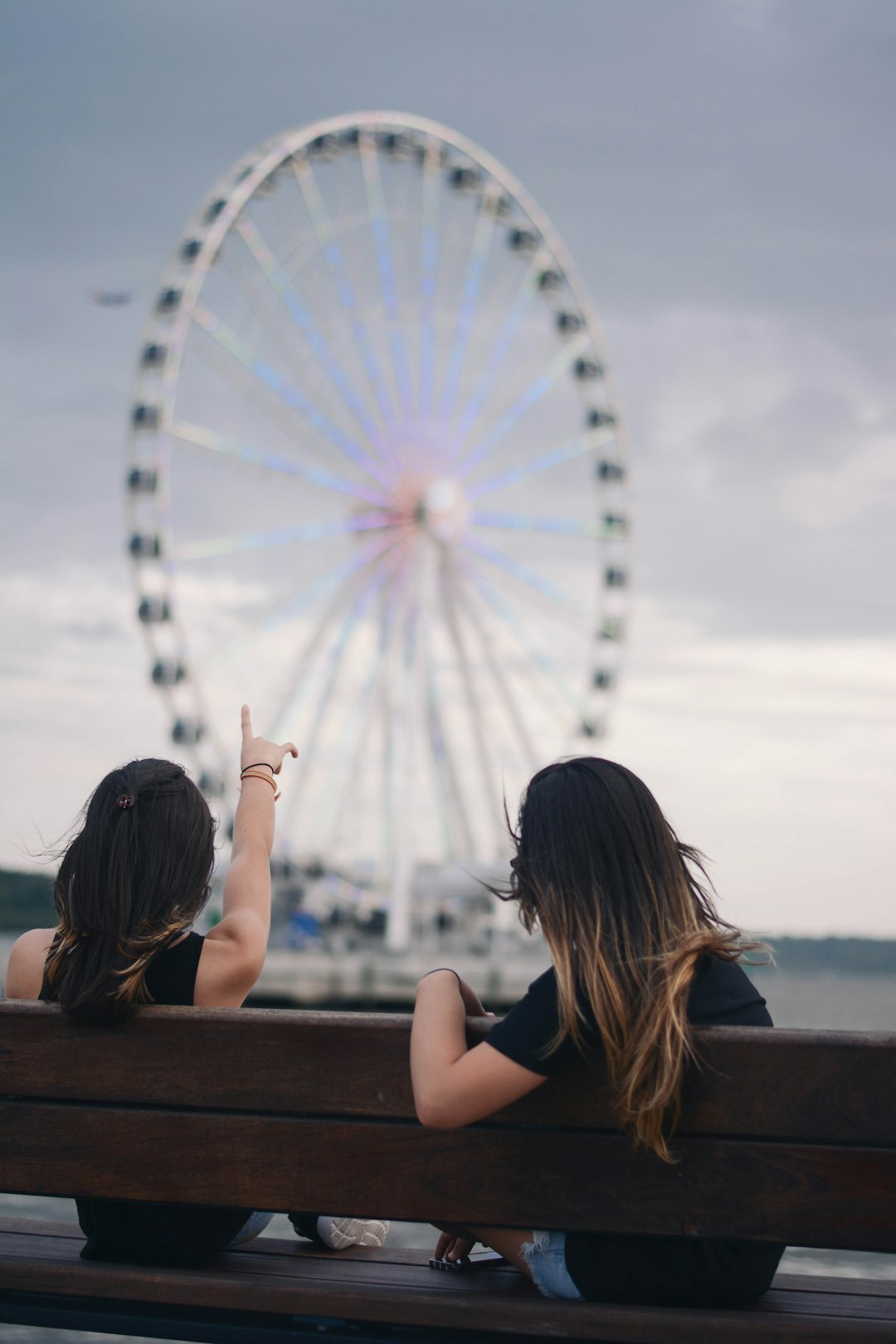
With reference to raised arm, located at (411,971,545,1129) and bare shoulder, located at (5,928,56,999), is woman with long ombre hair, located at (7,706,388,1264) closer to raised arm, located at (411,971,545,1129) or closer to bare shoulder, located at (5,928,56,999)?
bare shoulder, located at (5,928,56,999)

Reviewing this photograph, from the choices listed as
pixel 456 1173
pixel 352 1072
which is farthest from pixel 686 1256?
pixel 352 1072

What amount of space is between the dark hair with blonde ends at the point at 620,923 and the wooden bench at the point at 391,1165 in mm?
80

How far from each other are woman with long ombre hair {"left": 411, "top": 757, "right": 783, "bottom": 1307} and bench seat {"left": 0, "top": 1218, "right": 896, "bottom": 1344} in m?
0.07

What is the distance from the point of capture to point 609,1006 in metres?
2.19

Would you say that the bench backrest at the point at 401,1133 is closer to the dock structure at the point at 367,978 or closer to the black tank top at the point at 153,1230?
the black tank top at the point at 153,1230

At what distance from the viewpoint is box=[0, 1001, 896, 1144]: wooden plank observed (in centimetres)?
214

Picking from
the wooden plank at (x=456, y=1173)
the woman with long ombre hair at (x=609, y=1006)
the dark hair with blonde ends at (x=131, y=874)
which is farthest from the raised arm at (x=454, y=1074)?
the dark hair with blonde ends at (x=131, y=874)

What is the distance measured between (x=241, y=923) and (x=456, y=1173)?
611 millimetres

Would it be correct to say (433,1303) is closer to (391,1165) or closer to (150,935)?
(391,1165)

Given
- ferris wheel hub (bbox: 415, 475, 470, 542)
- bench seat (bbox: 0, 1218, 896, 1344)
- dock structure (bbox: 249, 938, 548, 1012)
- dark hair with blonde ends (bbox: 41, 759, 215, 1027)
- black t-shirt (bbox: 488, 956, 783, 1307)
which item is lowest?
dock structure (bbox: 249, 938, 548, 1012)

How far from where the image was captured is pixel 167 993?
8.70 feet

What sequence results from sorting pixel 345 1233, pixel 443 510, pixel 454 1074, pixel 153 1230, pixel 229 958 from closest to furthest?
pixel 454 1074 < pixel 153 1230 < pixel 229 958 < pixel 345 1233 < pixel 443 510

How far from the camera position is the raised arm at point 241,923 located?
266cm

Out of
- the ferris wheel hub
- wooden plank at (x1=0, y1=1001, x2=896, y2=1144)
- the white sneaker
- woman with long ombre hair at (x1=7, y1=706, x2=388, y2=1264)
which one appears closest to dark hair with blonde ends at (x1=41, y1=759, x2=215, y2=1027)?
woman with long ombre hair at (x1=7, y1=706, x2=388, y2=1264)
